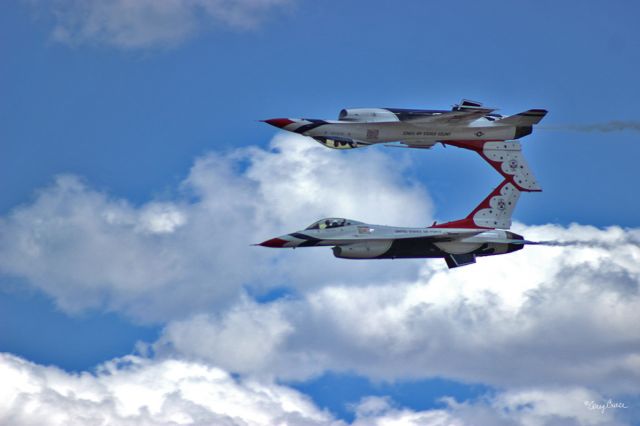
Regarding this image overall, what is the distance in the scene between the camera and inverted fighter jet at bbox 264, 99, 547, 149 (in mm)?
102062

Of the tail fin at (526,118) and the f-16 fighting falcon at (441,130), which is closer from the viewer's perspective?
the f-16 fighting falcon at (441,130)

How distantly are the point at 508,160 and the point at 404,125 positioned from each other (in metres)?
7.71

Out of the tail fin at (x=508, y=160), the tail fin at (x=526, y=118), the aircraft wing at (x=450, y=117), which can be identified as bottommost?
the tail fin at (x=508, y=160)

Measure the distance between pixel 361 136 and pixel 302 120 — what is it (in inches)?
147

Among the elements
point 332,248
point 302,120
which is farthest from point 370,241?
point 302,120

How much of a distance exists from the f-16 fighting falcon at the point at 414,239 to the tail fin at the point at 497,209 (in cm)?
6

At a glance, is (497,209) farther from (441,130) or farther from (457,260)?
(441,130)

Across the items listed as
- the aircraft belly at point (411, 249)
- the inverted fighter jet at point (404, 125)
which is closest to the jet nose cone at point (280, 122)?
the inverted fighter jet at point (404, 125)

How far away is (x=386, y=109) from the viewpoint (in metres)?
103

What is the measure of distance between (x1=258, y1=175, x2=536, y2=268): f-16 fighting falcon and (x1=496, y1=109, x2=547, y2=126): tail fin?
5.59 meters

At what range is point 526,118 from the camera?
105 meters

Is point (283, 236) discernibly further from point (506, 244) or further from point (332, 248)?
point (506, 244)

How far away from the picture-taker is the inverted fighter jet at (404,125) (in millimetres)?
102062

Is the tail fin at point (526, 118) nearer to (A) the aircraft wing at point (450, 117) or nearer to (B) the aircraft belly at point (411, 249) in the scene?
(A) the aircraft wing at point (450, 117)
